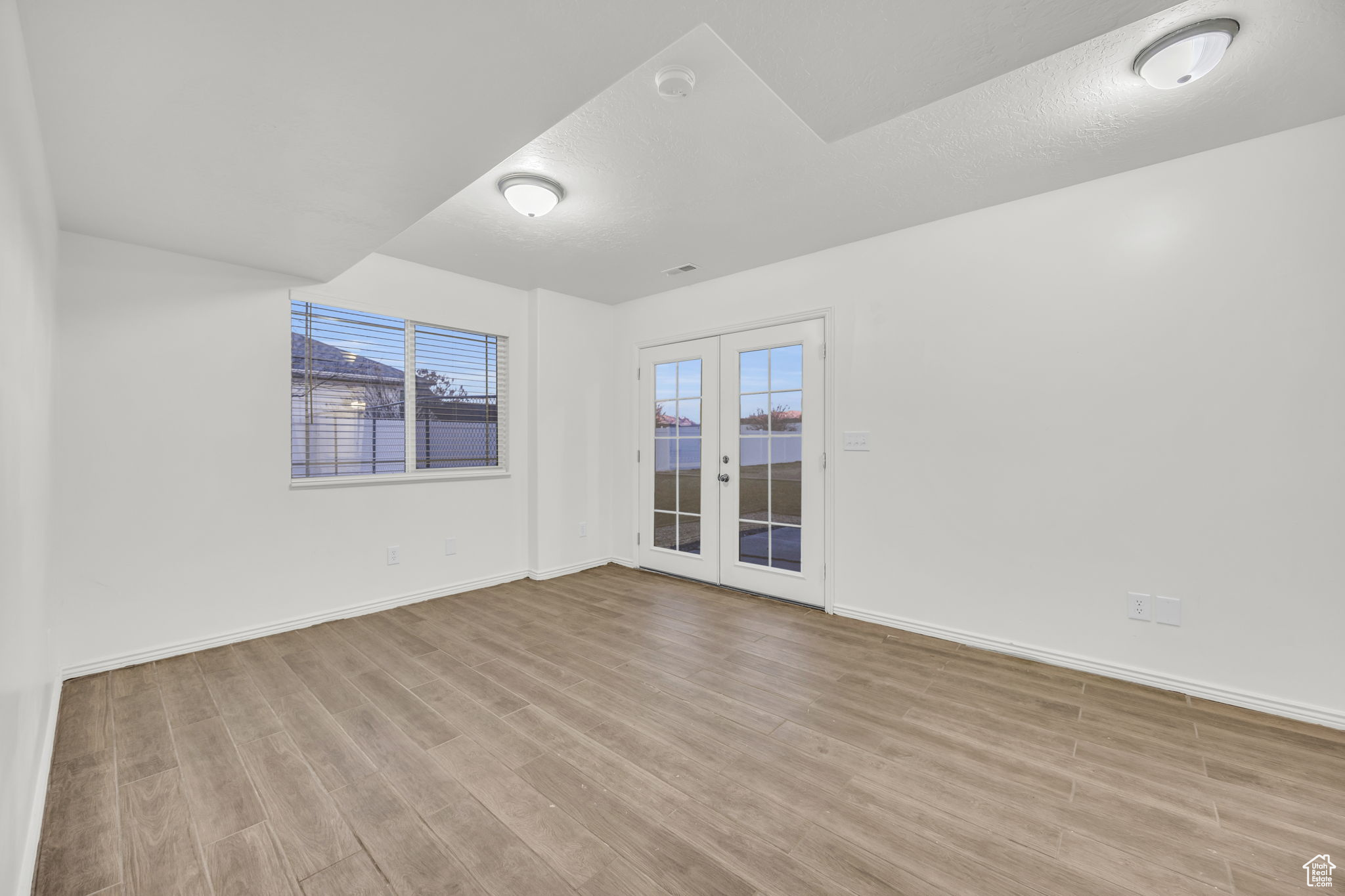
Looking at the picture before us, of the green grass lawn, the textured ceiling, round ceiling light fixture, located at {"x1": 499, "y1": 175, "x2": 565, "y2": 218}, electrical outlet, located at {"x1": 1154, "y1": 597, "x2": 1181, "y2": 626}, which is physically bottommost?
electrical outlet, located at {"x1": 1154, "y1": 597, "x2": 1181, "y2": 626}

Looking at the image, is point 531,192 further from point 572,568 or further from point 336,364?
point 572,568

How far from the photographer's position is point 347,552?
11.4 feet

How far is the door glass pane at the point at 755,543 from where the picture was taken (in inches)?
155

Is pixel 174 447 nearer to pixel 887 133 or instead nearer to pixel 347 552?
pixel 347 552

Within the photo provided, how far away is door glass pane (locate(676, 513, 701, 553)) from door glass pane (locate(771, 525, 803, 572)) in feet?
2.32

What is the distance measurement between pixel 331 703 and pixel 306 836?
89 cm

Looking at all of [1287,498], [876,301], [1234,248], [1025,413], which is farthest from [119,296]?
[1287,498]

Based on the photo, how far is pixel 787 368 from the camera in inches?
151

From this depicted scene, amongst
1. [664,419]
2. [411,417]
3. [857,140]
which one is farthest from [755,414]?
[411,417]

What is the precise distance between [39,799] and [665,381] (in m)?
3.92

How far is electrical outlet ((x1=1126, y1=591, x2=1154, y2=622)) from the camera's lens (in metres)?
2.51

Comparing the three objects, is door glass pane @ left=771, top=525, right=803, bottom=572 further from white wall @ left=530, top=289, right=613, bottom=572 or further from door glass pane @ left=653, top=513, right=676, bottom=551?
white wall @ left=530, top=289, right=613, bottom=572

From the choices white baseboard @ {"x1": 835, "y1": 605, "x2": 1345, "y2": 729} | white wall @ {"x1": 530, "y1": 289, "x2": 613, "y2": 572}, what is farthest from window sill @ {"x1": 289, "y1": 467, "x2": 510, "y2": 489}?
white baseboard @ {"x1": 835, "y1": 605, "x2": 1345, "y2": 729}

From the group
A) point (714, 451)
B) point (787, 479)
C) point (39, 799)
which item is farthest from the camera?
point (714, 451)
